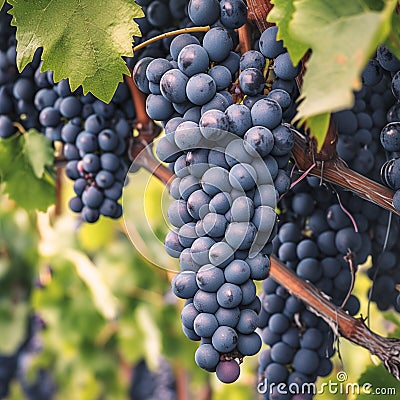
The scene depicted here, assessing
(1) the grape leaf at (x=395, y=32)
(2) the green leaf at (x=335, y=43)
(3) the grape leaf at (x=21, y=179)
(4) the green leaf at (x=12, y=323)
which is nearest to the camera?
(2) the green leaf at (x=335, y=43)

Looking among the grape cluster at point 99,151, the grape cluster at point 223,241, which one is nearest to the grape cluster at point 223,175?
Answer: the grape cluster at point 223,241

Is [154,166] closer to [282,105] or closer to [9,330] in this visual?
[282,105]

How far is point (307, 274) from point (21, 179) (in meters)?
0.41

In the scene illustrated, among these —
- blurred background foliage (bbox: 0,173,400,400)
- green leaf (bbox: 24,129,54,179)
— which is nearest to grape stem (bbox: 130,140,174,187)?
green leaf (bbox: 24,129,54,179)

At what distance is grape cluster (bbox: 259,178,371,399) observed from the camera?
792 mm

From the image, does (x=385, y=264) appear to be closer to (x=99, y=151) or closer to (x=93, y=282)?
(x=99, y=151)

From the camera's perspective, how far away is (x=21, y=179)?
0.94 metres

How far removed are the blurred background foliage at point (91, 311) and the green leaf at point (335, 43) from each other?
4.18 feet

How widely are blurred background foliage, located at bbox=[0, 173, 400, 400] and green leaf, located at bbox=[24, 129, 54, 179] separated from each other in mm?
767

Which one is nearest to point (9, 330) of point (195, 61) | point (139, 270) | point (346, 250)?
point (139, 270)

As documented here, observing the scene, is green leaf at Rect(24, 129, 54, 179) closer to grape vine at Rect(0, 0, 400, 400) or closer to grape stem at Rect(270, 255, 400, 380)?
grape vine at Rect(0, 0, 400, 400)

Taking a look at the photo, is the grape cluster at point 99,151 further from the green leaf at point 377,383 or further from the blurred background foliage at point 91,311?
the blurred background foliage at point 91,311

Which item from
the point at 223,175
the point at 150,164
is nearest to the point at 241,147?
the point at 223,175

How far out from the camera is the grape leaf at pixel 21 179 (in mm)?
935
